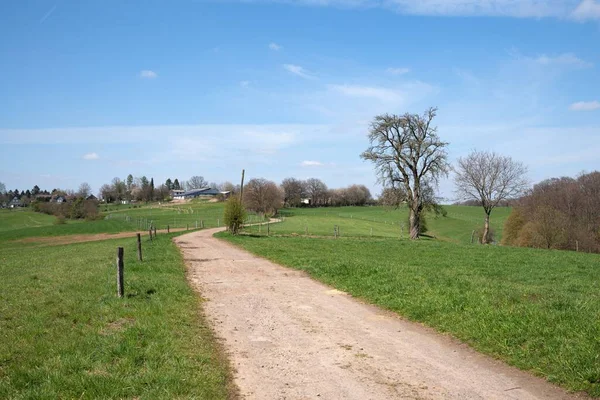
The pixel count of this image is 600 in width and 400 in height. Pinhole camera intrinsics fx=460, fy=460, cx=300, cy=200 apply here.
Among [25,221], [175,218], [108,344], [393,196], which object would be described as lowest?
[25,221]

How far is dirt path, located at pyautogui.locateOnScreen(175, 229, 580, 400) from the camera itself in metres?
5.61

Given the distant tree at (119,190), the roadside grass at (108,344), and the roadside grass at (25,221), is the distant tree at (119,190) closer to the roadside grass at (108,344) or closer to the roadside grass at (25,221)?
the roadside grass at (25,221)

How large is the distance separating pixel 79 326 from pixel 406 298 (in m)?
6.94

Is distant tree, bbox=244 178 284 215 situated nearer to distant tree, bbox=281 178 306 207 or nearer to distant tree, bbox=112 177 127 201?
distant tree, bbox=281 178 306 207

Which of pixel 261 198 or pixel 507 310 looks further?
pixel 261 198

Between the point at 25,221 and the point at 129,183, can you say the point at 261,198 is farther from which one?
the point at 129,183

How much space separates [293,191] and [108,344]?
14017 centimetres

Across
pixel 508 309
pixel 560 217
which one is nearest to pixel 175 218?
pixel 560 217

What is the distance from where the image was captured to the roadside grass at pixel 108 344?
18.4ft

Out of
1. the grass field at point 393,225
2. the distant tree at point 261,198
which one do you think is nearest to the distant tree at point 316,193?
the grass field at point 393,225

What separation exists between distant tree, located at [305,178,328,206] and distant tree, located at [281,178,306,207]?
3.74 m

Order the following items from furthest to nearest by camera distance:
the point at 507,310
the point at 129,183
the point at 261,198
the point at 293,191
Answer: the point at 129,183, the point at 293,191, the point at 261,198, the point at 507,310

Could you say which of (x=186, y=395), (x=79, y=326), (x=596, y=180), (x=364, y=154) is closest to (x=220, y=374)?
(x=186, y=395)

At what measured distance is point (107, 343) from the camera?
735 centimetres
